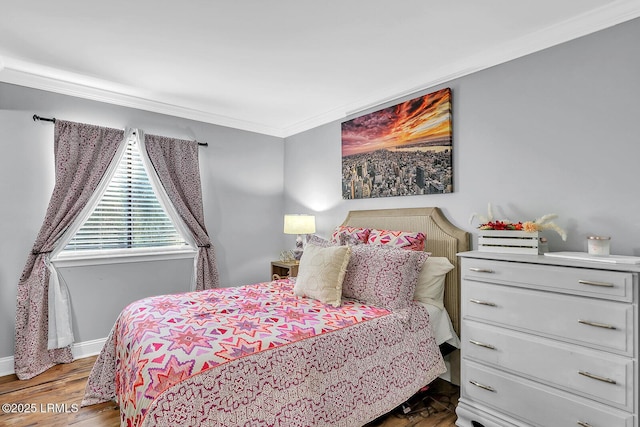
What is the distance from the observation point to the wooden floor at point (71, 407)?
2.16 meters

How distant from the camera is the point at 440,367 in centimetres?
235

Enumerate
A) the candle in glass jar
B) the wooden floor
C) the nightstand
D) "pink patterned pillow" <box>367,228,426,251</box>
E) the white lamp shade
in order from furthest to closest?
the white lamp shade → the nightstand → "pink patterned pillow" <box>367,228,426,251</box> → the wooden floor → the candle in glass jar

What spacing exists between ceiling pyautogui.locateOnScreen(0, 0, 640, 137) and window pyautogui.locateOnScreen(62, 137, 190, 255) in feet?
2.27

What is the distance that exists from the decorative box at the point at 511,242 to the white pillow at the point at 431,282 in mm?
398

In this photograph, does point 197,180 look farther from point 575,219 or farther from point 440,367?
point 575,219

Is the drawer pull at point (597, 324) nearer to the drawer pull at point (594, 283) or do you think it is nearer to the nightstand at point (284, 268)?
the drawer pull at point (594, 283)

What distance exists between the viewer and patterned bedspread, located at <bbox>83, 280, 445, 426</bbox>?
1416mm

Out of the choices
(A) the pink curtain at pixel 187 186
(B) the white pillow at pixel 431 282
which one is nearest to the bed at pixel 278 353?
(B) the white pillow at pixel 431 282

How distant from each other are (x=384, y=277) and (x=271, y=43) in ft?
5.97

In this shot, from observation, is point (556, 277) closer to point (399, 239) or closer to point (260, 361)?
point (399, 239)

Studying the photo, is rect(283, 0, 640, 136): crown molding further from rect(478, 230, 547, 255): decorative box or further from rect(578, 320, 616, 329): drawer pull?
rect(578, 320, 616, 329): drawer pull

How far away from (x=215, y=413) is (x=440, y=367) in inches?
63.0

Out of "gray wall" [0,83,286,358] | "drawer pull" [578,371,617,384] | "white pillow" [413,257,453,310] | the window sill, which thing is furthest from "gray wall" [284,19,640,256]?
the window sill

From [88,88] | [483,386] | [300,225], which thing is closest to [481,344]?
[483,386]
